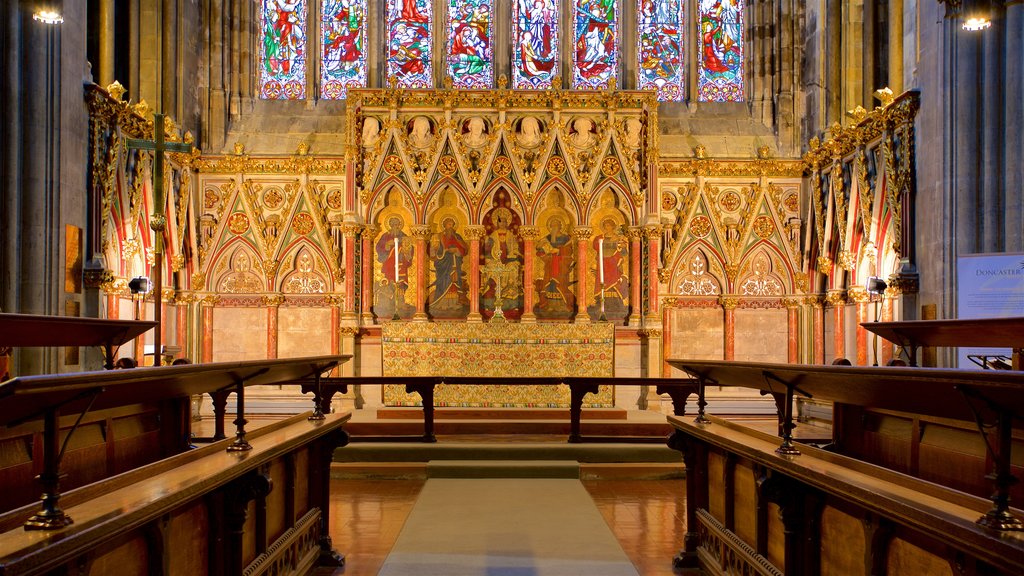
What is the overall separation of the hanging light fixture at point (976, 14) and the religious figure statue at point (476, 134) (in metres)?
7.12

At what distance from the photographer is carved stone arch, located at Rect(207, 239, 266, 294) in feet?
45.3

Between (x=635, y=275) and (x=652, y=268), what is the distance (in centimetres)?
30

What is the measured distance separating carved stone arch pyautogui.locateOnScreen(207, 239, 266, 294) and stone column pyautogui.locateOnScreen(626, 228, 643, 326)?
6.24 m

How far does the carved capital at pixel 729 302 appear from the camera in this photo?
45.7 ft

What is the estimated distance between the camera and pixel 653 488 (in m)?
8.64

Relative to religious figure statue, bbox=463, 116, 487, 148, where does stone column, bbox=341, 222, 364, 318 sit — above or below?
below

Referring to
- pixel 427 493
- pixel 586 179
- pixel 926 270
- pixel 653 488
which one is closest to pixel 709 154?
pixel 586 179

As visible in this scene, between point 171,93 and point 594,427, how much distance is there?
8605 mm

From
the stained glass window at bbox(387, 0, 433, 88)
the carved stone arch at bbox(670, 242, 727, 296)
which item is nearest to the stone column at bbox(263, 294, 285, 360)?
the stained glass window at bbox(387, 0, 433, 88)

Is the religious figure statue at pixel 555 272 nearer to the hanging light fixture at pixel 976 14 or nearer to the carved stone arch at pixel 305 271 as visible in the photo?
the carved stone arch at pixel 305 271

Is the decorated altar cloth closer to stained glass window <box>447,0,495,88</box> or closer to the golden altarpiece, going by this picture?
the golden altarpiece

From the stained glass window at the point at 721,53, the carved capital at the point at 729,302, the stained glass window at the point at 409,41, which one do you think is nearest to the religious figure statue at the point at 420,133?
the stained glass window at the point at 409,41

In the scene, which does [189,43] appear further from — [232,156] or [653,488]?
[653,488]

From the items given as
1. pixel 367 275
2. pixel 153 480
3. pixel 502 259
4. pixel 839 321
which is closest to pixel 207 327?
pixel 367 275
